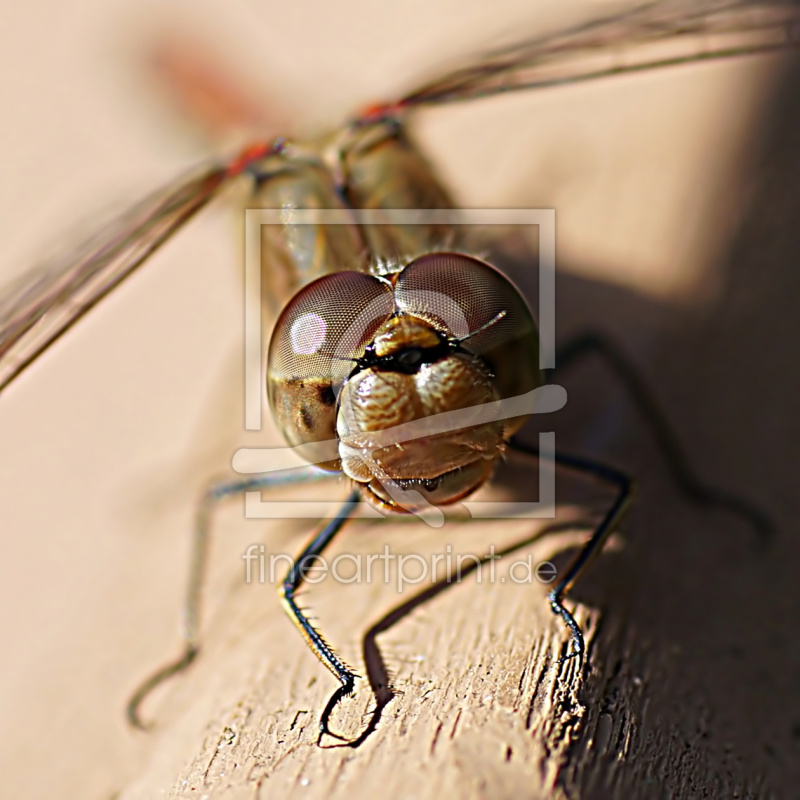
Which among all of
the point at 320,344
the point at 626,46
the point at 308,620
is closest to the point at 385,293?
the point at 320,344

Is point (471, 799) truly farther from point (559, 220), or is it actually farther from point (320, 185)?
point (559, 220)

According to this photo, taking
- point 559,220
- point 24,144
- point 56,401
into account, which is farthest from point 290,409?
point 24,144

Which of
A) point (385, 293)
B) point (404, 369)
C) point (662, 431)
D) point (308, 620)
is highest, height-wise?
point (662, 431)

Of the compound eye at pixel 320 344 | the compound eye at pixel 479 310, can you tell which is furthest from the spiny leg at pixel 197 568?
the compound eye at pixel 479 310

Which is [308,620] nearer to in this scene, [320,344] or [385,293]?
[320,344]

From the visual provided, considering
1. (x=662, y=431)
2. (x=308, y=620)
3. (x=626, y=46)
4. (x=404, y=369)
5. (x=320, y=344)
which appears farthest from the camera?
(x=626, y=46)

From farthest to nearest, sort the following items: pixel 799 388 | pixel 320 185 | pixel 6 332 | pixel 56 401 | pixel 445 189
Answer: pixel 56 401, pixel 445 189, pixel 320 185, pixel 799 388, pixel 6 332

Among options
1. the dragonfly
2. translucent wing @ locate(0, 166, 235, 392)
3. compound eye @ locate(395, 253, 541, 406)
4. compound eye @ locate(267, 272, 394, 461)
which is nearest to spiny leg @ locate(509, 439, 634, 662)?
the dragonfly
